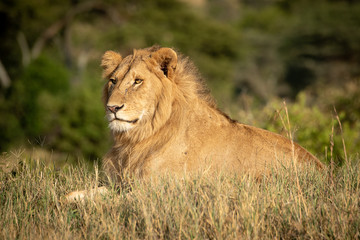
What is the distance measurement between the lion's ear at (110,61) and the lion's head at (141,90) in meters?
0.29

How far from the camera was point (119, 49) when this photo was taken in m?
23.2

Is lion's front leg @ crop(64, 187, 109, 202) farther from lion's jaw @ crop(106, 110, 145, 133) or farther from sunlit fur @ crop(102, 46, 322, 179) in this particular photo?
lion's jaw @ crop(106, 110, 145, 133)

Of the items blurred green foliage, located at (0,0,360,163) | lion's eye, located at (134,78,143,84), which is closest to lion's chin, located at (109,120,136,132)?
lion's eye, located at (134,78,143,84)

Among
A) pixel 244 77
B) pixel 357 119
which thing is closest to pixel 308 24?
pixel 244 77

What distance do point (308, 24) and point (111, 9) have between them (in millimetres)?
12211

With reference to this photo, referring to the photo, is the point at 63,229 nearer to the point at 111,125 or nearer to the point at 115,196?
the point at 115,196

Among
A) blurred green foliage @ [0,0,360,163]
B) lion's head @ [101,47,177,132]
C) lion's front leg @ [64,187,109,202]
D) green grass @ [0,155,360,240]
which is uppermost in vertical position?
lion's head @ [101,47,177,132]

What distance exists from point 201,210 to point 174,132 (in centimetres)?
100

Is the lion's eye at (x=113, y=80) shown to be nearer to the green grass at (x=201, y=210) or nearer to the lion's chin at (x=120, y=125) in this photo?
the lion's chin at (x=120, y=125)

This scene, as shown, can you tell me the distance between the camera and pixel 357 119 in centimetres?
980

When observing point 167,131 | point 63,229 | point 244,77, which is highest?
point 167,131

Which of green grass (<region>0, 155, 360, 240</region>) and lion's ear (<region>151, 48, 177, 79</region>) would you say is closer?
green grass (<region>0, 155, 360, 240</region>)

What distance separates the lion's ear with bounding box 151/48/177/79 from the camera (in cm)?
454

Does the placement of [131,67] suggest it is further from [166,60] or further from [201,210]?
[201,210]
